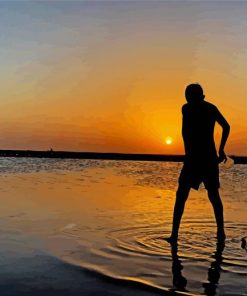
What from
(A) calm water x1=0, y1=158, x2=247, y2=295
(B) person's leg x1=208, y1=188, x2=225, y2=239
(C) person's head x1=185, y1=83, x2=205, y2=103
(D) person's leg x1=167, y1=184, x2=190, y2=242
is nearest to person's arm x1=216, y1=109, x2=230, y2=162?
(C) person's head x1=185, y1=83, x2=205, y2=103

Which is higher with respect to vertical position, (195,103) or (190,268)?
(195,103)

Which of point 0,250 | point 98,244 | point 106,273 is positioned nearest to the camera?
point 106,273

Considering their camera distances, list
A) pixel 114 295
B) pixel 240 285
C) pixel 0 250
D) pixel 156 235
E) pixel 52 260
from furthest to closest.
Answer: pixel 156 235 < pixel 0 250 < pixel 52 260 < pixel 240 285 < pixel 114 295

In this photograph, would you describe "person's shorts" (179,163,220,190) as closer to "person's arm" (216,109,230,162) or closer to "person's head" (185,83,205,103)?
"person's arm" (216,109,230,162)

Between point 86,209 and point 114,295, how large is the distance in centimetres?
607

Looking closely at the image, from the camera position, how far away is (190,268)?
210 inches

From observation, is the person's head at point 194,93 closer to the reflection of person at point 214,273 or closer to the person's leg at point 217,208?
the person's leg at point 217,208

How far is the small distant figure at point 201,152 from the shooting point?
6.91 metres

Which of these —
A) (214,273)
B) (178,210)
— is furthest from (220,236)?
(214,273)

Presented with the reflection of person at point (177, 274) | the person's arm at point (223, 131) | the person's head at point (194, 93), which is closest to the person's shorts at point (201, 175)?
the person's arm at point (223, 131)

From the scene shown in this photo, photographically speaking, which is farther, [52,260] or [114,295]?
[52,260]

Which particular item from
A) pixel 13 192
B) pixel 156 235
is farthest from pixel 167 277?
pixel 13 192

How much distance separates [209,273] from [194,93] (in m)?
2.68

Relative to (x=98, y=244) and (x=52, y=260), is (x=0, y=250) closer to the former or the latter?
(x=52, y=260)
